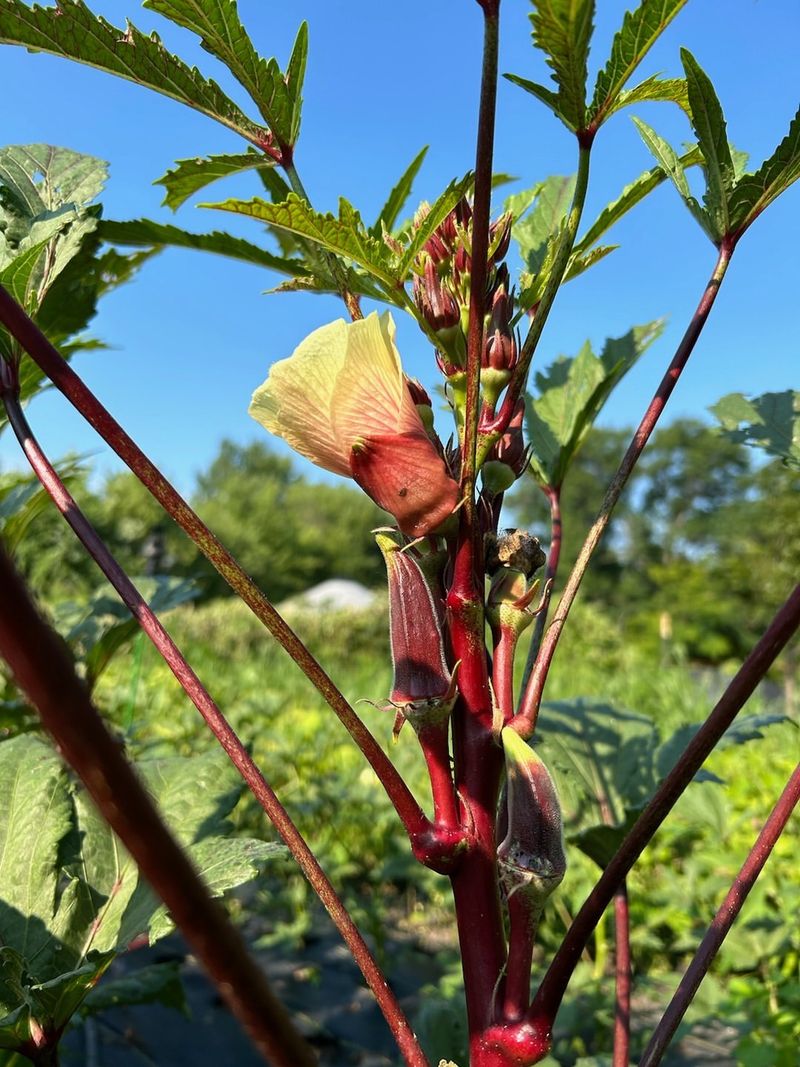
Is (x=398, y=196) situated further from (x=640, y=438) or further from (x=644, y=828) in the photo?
(x=644, y=828)

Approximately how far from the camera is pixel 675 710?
390 cm

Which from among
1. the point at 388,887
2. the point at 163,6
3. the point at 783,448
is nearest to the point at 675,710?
the point at 388,887

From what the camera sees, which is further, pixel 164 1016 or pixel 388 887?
pixel 388 887

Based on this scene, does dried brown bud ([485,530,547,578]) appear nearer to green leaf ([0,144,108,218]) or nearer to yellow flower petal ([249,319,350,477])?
yellow flower petal ([249,319,350,477])

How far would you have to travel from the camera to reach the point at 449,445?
0.61m

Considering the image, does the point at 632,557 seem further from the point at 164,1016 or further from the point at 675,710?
the point at 164,1016

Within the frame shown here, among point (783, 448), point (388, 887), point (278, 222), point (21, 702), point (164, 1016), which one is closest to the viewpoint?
point (278, 222)

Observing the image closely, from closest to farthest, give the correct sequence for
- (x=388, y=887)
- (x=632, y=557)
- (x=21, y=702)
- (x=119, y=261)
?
(x=119, y=261)
(x=21, y=702)
(x=388, y=887)
(x=632, y=557)

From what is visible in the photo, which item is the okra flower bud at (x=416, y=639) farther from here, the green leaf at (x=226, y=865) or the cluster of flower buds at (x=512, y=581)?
the green leaf at (x=226, y=865)

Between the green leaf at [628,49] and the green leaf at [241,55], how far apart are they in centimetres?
22

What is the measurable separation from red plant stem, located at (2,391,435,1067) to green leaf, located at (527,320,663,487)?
0.44 m

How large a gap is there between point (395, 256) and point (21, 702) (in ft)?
3.06

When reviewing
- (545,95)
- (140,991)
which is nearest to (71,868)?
(140,991)

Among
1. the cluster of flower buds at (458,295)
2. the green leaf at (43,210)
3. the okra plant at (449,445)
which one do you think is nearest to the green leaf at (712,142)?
the okra plant at (449,445)
